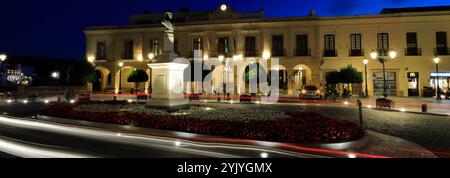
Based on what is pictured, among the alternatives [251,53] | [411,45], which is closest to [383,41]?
[411,45]

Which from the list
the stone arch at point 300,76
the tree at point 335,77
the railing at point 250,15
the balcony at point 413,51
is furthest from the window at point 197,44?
the balcony at point 413,51

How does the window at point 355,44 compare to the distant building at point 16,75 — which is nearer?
the window at point 355,44

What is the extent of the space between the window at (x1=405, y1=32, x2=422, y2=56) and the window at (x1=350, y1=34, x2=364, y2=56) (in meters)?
5.15

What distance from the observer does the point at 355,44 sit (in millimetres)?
30922

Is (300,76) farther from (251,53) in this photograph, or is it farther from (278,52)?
(251,53)

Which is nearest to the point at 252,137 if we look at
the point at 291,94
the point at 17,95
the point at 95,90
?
the point at 291,94

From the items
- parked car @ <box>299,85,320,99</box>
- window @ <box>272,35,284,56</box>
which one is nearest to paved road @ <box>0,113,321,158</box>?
parked car @ <box>299,85,320,99</box>

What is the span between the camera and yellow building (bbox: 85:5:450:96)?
1148 inches

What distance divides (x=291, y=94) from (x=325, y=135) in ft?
85.9

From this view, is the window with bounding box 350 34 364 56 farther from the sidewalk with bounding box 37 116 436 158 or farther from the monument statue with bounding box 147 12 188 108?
the monument statue with bounding box 147 12 188 108

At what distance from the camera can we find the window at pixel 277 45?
32.7m

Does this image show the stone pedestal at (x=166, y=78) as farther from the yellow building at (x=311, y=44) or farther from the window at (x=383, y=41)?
the window at (x=383, y=41)
